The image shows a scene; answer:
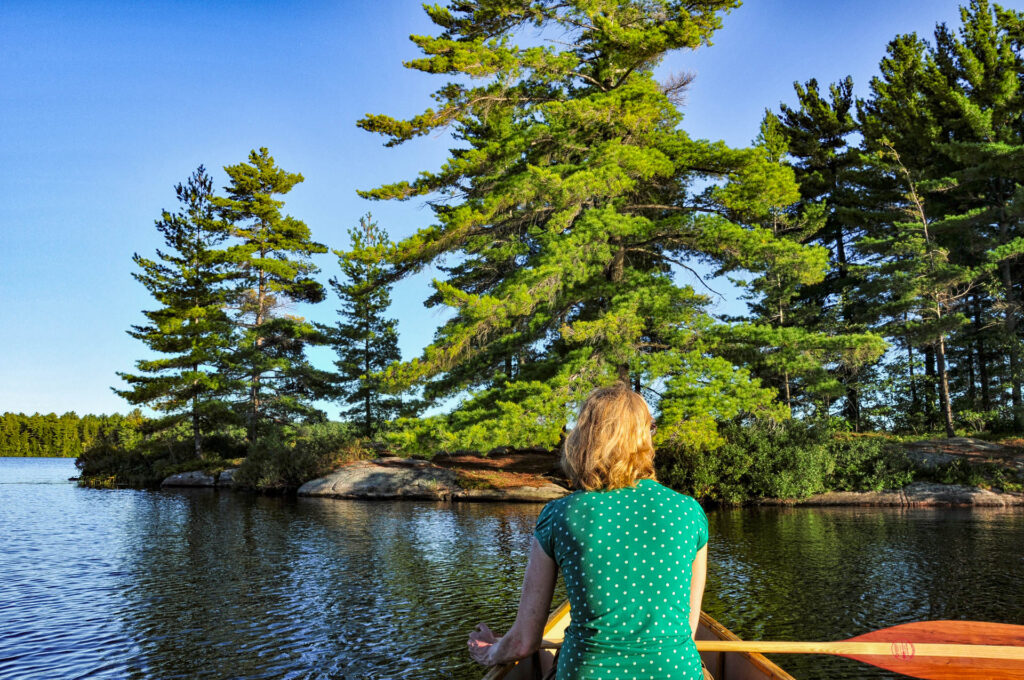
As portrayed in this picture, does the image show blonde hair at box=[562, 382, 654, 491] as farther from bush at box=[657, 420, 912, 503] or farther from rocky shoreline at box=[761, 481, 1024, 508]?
rocky shoreline at box=[761, 481, 1024, 508]

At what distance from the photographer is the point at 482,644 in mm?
A: 2736

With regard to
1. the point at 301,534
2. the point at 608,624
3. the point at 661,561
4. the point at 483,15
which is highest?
the point at 483,15

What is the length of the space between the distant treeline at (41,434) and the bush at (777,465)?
3787 inches

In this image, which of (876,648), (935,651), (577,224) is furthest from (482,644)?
(577,224)

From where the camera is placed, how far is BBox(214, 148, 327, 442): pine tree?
32750 mm

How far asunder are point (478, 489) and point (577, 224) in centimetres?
1046

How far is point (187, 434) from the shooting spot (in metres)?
36.3

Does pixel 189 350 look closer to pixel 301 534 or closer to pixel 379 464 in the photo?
pixel 379 464

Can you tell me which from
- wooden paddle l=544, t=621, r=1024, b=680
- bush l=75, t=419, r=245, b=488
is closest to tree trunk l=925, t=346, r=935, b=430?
wooden paddle l=544, t=621, r=1024, b=680

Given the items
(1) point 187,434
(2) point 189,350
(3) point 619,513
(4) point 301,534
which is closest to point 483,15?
(4) point 301,534

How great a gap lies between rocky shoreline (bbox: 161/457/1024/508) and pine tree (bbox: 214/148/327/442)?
841cm

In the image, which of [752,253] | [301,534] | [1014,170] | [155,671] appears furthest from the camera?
[1014,170]

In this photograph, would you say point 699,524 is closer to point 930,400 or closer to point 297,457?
point 297,457

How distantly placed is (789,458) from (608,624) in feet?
64.2
